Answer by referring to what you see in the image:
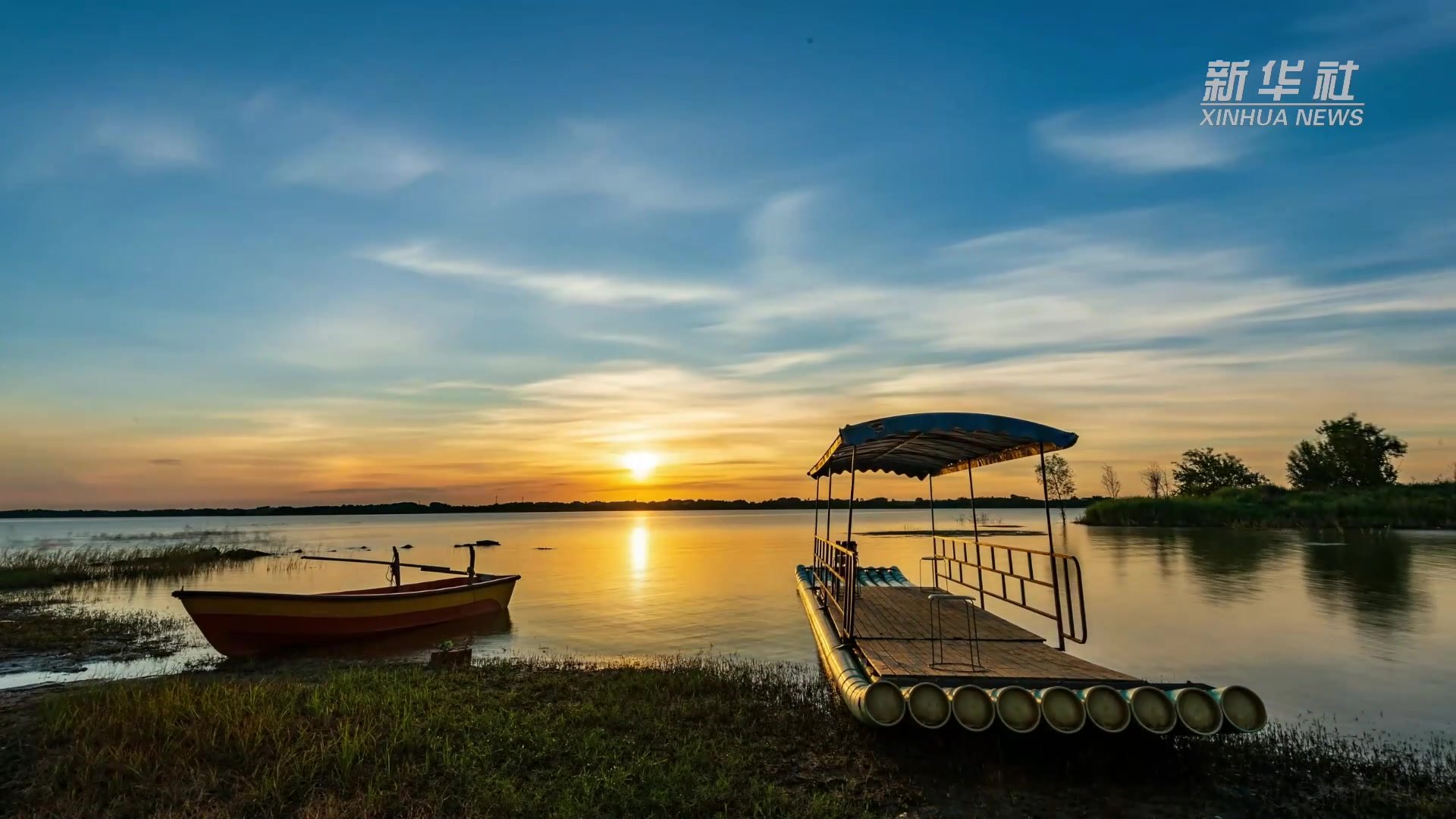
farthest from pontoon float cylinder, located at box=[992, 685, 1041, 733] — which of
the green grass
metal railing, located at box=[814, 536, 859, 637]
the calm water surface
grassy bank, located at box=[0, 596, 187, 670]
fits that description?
the green grass

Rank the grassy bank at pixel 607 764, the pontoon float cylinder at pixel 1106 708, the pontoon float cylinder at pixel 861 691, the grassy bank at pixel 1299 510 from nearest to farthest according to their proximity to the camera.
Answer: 1. the grassy bank at pixel 607 764
2. the pontoon float cylinder at pixel 1106 708
3. the pontoon float cylinder at pixel 861 691
4. the grassy bank at pixel 1299 510

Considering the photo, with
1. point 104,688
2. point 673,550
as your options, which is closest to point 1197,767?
point 104,688

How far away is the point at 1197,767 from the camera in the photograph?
765 centimetres

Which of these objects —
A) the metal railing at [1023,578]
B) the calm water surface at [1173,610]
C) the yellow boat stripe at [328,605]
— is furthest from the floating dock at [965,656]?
the yellow boat stripe at [328,605]

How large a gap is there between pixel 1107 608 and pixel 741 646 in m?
13.3

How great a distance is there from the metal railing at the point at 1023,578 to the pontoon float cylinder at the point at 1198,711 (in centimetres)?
143

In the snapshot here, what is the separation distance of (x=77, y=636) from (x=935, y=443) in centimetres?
1988

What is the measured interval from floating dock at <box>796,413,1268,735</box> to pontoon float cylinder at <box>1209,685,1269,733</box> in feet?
0.03

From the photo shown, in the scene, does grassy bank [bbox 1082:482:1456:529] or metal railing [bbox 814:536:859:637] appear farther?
grassy bank [bbox 1082:482:1456:529]

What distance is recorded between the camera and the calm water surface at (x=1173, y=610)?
14070 mm

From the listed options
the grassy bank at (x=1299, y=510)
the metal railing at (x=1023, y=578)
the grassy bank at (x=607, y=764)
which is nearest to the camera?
the grassy bank at (x=607, y=764)

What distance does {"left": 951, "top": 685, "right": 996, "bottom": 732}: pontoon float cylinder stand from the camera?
748 cm

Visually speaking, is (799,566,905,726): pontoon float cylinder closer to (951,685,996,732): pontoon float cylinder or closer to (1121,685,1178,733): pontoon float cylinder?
(951,685,996,732): pontoon float cylinder

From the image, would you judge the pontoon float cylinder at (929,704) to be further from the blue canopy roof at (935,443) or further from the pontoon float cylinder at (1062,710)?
the blue canopy roof at (935,443)
